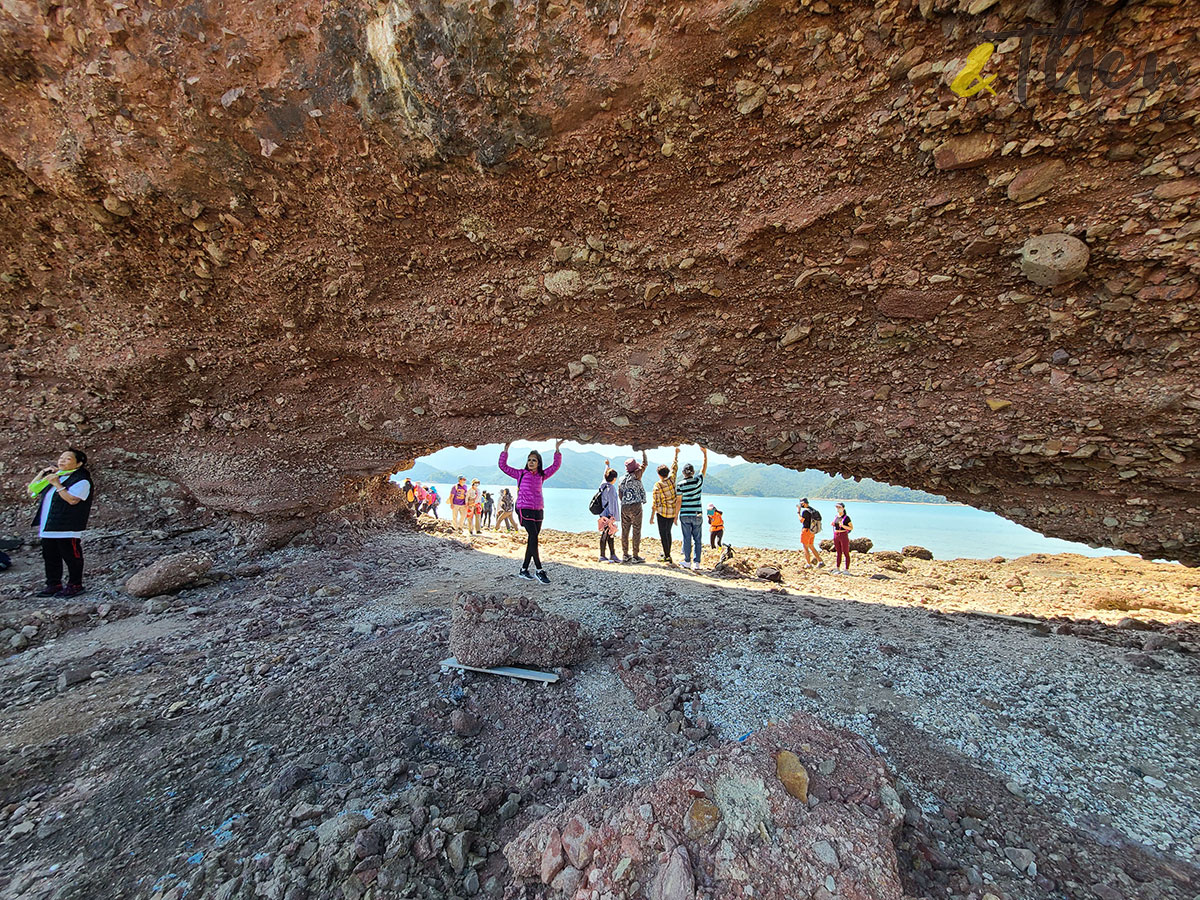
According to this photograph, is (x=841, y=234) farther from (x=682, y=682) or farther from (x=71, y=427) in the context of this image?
(x=71, y=427)

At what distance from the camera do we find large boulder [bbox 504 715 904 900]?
1.95m

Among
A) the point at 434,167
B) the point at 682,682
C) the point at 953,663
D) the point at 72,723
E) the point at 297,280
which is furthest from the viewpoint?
the point at 297,280

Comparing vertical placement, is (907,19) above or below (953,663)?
above

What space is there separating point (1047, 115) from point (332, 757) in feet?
23.6

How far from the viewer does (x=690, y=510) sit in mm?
9805

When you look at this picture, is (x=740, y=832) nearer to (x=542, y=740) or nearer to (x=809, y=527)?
(x=542, y=740)

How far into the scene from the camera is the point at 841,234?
15.4 feet

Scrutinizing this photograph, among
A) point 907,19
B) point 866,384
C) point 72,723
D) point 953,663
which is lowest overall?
point 953,663

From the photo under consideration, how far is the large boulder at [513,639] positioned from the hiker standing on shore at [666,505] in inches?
247

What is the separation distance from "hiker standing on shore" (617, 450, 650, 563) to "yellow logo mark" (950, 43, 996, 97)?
25.0 ft

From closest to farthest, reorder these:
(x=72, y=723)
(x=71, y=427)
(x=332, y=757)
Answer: (x=332, y=757) < (x=72, y=723) < (x=71, y=427)

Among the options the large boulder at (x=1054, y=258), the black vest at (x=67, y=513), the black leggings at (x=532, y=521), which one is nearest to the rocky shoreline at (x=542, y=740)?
the black vest at (x=67, y=513)

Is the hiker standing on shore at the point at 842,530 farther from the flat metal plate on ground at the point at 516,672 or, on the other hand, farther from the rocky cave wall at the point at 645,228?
the flat metal plate on ground at the point at 516,672

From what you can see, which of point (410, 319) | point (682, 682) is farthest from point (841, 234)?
point (410, 319)
